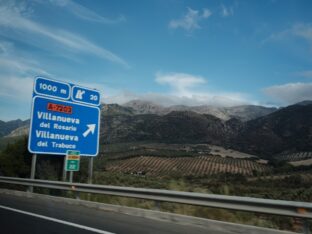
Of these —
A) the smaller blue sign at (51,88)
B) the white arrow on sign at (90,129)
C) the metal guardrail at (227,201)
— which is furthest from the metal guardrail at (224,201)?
the smaller blue sign at (51,88)

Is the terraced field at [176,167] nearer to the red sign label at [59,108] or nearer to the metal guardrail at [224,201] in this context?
the red sign label at [59,108]

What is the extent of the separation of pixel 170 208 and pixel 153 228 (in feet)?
9.45

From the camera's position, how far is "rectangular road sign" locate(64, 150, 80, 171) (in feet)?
51.9

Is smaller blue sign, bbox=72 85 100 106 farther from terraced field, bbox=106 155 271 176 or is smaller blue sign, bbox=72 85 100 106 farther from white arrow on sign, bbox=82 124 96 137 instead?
terraced field, bbox=106 155 271 176

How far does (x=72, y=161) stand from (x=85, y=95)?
3.19 m

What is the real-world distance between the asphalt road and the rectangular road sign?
15.5 feet

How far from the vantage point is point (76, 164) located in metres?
16.1

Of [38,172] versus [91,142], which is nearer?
[91,142]

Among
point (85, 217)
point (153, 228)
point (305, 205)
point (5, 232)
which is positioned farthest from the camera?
point (85, 217)

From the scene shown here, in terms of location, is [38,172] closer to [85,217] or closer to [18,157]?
[18,157]

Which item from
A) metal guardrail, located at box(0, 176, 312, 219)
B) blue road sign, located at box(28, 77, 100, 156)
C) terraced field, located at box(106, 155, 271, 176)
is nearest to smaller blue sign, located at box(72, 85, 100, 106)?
blue road sign, located at box(28, 77, 100, 156)

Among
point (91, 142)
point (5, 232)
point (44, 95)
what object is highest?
point (44, 95)

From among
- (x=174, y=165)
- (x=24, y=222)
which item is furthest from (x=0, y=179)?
(x=174, y=165)

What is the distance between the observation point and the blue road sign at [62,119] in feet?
54.0
